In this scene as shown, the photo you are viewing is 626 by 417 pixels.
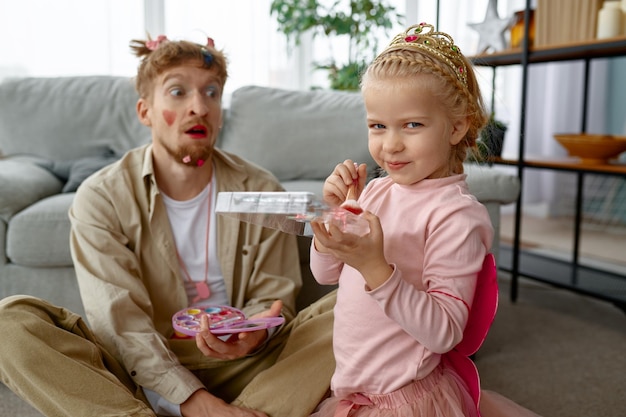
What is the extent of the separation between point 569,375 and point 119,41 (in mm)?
2873

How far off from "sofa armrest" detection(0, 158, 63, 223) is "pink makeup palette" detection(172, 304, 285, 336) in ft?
2.69

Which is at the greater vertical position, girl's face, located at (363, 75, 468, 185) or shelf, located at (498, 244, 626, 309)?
girl's face, located at (363, 75, 468, 185)

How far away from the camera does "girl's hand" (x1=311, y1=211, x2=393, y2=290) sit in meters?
0.80

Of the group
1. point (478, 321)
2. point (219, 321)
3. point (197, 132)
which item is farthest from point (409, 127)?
point (197, 132)

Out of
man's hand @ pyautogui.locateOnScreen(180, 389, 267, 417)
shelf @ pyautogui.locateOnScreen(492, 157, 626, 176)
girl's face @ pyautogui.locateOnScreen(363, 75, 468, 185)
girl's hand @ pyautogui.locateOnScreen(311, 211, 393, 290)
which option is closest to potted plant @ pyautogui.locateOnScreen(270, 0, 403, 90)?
shelf @ pyautogui.locateOnScreen(492, 157, 626, 176)

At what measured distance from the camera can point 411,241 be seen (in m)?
0.93

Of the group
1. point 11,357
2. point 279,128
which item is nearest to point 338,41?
point 279,128

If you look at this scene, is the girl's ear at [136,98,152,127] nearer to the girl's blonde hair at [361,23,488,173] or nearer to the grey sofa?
the grey sofa

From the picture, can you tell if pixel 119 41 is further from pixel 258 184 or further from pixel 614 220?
pixel 614 220

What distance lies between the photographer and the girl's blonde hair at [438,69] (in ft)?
2.90

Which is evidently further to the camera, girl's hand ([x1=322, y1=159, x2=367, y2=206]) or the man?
the man

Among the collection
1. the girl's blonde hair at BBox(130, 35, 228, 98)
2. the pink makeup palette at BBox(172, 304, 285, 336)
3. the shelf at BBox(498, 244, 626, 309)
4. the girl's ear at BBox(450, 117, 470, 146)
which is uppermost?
the girl's blonde hair at BBox(130, 35, 228, 98)

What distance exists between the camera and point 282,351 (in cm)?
142

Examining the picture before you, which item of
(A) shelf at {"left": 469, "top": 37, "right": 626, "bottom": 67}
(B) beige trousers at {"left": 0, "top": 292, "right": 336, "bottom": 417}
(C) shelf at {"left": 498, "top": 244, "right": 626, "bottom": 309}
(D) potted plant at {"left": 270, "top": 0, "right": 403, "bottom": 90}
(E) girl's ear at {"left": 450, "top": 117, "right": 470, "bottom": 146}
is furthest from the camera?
(D) potted plant at {"left": 270, "top": 0, "right": 403, "bottom": 90}
